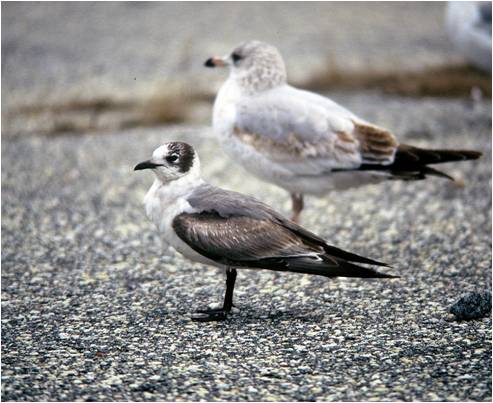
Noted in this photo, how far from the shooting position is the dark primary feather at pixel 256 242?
5168mm

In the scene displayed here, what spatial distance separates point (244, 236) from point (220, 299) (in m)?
0.82

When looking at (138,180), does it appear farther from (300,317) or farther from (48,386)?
(48,386)

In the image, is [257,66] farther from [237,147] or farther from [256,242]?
[256,242]

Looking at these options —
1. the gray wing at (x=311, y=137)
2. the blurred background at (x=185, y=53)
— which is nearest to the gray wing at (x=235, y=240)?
the gray wing at (x=311, y=137)

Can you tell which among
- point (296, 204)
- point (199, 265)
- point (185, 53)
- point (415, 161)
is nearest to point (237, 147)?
point (296, 204)

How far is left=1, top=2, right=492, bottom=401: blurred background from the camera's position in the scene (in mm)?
4582

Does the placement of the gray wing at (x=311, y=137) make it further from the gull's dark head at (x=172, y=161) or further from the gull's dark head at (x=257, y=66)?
the gull's dark head at (x=172, y=161)

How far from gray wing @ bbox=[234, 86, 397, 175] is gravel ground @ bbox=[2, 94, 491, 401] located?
2.66 feet

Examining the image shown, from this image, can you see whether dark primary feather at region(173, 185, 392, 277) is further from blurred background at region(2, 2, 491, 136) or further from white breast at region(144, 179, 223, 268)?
blurred background at region(2, 2, 491, 136)

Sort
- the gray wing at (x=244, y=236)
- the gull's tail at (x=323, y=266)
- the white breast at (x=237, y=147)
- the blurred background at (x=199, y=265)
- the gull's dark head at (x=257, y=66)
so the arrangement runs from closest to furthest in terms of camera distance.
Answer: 1. the blurred background at (x=199, y=265)
2. the gull's tail at (x=323, y=266)
3. the gray wing at (x=244, y=236)
4. the white breast at (x=237, y=147)
5. the gull's dark head at (x=257, y=66)

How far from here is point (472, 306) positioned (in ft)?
17.3

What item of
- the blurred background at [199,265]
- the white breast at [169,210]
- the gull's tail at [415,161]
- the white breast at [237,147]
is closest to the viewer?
the blurred background at [199,265]

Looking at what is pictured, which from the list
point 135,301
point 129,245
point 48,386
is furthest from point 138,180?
point 48,386

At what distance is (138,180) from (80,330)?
4111mm
